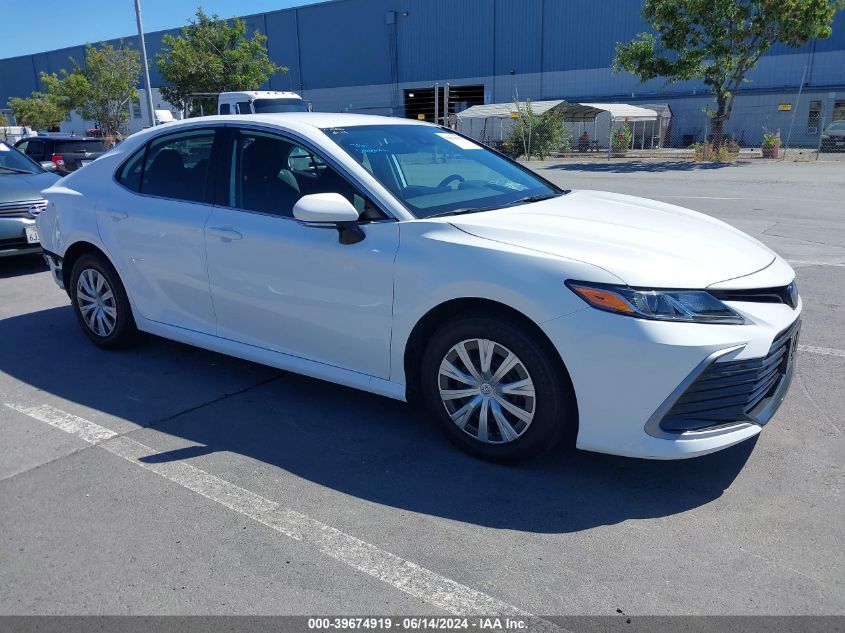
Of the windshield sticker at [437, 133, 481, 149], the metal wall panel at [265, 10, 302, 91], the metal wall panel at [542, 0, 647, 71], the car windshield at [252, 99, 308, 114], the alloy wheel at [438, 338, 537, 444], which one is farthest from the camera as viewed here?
the metal wall panel at [265, 10, 302, 91]

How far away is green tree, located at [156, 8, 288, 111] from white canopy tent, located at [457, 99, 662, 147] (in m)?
10.8

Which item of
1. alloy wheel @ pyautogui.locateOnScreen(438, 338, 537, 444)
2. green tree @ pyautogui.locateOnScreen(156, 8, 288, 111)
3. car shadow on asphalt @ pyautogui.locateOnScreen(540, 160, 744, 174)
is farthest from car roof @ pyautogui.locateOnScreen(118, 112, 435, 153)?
green tree @ pyautogui.locateOnScreen(156, 8, 288, 111)

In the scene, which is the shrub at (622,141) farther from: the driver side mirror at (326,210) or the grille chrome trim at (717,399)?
the grille chrome trim at (717,399)

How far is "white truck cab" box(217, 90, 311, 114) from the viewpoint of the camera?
20703mm

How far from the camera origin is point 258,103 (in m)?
20.7

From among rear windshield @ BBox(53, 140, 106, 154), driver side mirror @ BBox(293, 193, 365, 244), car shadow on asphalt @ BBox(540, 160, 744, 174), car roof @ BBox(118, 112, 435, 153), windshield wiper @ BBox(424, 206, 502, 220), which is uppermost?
car roof @ BBox(118, 112, 435, 153)

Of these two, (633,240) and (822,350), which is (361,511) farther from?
(822,350)

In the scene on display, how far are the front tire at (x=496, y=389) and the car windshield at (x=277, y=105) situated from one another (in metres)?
17.9

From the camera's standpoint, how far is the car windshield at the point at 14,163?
30.4 feet

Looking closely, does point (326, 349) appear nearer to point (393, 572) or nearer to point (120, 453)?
point (120, 453)

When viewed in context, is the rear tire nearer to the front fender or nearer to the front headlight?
the front fender

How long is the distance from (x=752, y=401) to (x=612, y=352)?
2.38ft

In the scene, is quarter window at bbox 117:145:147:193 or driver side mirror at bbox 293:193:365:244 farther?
quarter window at bbox 117:145:147:193

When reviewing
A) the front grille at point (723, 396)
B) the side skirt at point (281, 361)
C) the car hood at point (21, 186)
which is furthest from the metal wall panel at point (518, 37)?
the front grille at point (723, 396)
